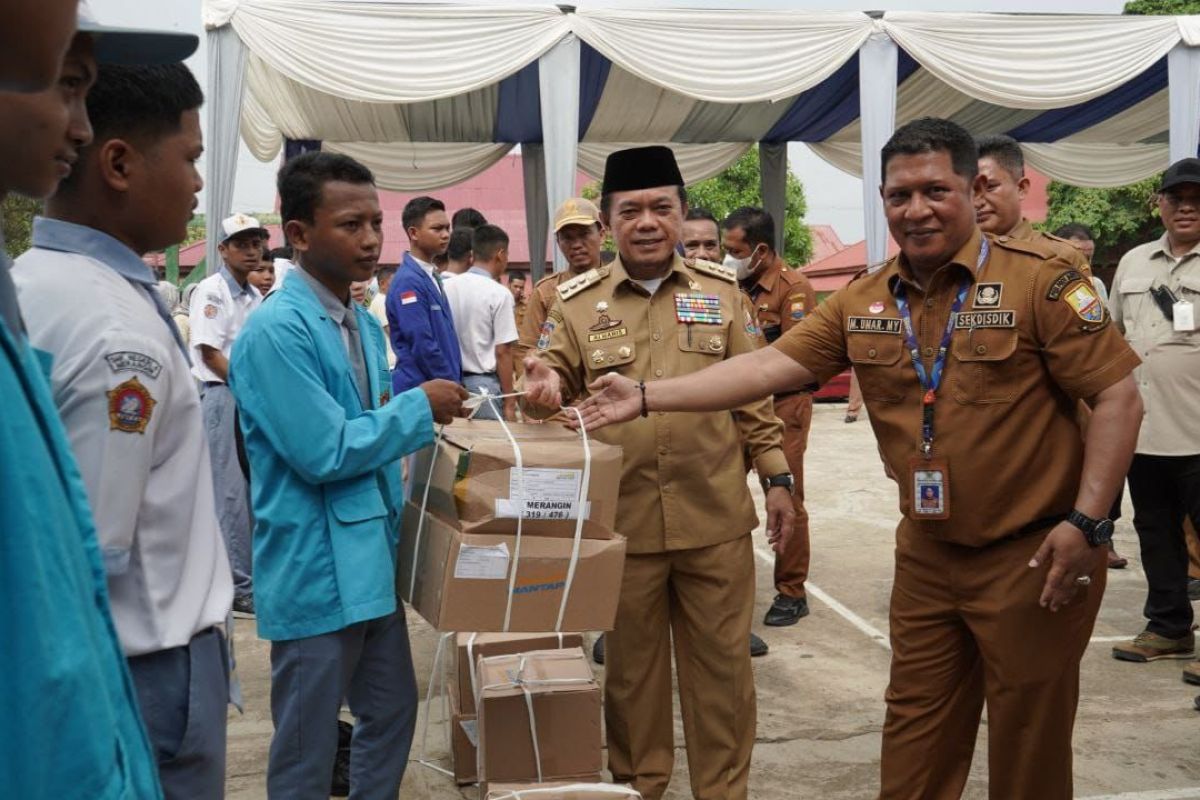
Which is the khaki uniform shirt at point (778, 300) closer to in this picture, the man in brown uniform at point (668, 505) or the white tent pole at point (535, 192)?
the man in brown uniform at point (668, 505)

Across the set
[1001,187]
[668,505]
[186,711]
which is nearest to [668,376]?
[668,505]

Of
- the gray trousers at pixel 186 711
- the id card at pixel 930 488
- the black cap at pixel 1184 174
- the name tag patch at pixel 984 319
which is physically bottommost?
the gray trousers at pixel 186 711

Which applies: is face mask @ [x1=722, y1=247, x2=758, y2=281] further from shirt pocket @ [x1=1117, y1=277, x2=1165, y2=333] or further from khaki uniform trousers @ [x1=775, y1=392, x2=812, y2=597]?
shirt pocket @ [x1=1117, y1=277, x2=1165, y2=333]

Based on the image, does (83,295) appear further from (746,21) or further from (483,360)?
(746,21)

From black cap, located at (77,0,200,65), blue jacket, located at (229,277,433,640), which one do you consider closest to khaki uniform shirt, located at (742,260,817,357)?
blue jacket, located at (229,277,433,640)

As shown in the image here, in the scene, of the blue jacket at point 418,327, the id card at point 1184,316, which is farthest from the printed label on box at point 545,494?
the id card at point 1184,316

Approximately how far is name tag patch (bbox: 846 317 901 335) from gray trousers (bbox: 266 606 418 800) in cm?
146

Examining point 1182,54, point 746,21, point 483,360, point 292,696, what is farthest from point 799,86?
point 292,696

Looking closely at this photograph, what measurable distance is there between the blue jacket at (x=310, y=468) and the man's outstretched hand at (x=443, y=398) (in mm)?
32

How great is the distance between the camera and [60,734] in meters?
0.77

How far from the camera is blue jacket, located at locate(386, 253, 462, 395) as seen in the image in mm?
5758

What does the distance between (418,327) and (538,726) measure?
125 inches

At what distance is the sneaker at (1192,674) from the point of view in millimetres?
4266

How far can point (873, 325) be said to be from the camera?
Result: 2.68m
